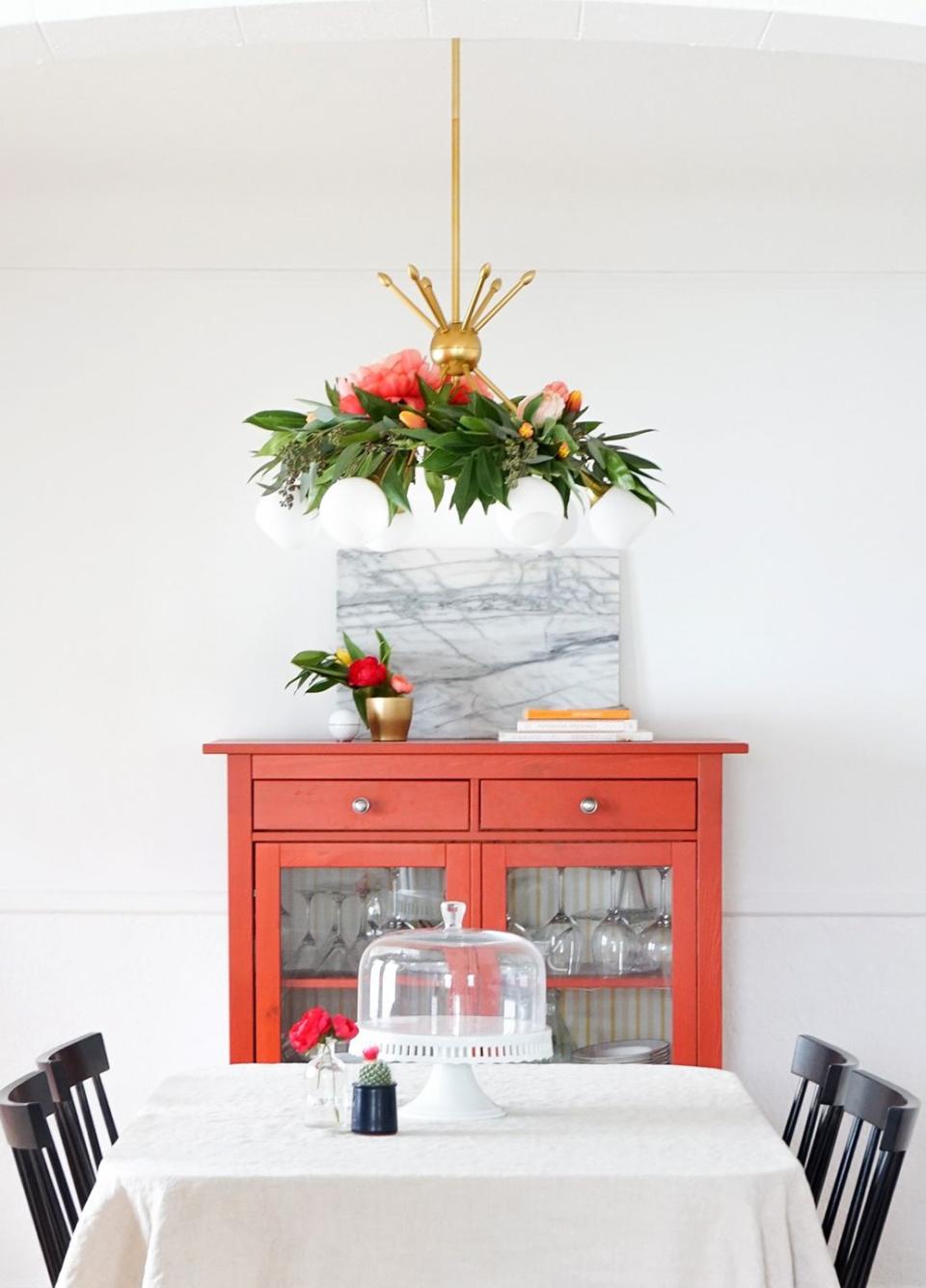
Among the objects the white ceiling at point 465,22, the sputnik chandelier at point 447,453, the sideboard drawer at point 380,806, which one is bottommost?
the sideboard drawer at point 380,806

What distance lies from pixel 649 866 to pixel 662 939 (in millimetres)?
177

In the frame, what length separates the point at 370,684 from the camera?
149 inches

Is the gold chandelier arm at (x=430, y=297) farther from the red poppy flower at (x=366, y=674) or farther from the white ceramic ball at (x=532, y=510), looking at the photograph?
the red poppy flower at (x=366, y=674)

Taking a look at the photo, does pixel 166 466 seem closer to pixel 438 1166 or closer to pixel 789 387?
A: pixel 789 387

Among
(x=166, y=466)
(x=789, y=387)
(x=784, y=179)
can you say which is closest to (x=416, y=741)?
(x=166, y=466)

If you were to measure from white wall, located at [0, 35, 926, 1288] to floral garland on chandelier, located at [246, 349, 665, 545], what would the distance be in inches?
60.3

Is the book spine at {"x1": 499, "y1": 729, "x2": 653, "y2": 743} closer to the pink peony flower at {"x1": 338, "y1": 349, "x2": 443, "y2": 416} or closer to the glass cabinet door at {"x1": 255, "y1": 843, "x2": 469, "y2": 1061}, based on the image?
the glass cabinet door at {"x1": 255, "y1": 843, "x2": 469, "y2": 1061}

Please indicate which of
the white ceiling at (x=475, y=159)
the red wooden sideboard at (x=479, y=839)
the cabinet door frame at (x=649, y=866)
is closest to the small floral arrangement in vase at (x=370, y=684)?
the red wooden sideboard at (x=479, y=839)

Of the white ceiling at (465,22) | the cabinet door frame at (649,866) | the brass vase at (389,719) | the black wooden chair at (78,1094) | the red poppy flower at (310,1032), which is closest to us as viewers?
the white ceiling at (465,22)

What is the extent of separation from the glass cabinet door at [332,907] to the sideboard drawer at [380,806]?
0.05 metres

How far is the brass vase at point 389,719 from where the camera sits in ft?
12.3

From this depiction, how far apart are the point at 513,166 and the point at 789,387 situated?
3.12 feet

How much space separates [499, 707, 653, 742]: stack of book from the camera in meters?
3.67

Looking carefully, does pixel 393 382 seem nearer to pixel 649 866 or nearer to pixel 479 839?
pixel 479 839
